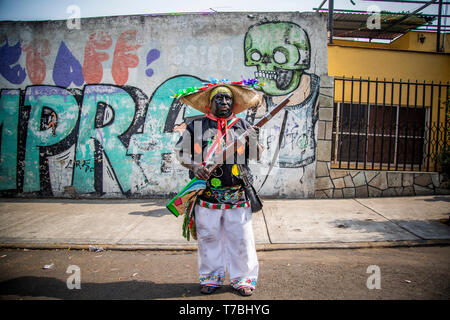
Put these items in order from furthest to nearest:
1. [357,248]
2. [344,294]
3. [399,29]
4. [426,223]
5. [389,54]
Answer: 1. [399,29]
2. [389,54]
3. [426,223]
4. [357,248]
5. [344,294]

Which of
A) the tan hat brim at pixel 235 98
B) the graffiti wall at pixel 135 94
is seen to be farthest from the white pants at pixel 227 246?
the graffiti wall at pixel 135 94

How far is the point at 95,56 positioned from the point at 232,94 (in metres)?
5.08

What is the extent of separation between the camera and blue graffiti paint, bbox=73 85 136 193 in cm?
624

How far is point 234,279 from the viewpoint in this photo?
99.3 inches

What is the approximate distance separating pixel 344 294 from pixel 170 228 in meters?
2.70

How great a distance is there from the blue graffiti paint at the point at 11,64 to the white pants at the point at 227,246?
21.7 feet

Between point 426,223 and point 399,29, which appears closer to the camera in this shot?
point 426,223

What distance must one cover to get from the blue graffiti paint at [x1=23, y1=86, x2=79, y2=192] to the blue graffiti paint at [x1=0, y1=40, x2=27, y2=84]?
0.43 meters

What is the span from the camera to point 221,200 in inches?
97.0

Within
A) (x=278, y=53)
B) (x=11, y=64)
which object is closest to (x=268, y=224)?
(x=278, y=53)

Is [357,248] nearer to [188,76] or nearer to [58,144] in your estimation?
[188,76]

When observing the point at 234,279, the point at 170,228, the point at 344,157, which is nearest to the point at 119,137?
the point at 170,228

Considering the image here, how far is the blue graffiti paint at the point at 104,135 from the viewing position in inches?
246

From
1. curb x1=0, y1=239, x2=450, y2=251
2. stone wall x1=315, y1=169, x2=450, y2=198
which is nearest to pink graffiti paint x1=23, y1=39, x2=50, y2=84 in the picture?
curb x1=0, y1=239, x2=450, y2=251
